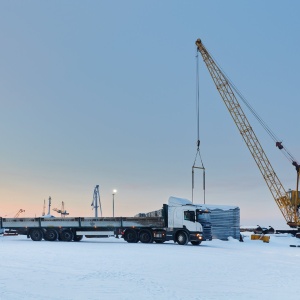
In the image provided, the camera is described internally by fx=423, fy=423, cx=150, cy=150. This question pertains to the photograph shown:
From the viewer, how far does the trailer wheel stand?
33281mm

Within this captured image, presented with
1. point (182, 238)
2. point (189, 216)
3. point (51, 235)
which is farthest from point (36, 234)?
point (189, 216)

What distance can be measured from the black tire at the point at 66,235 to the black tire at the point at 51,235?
56 centimetres

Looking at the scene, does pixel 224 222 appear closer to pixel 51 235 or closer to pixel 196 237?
pixel 196 237

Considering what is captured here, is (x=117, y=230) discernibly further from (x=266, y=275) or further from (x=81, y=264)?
(x=266, y=275)

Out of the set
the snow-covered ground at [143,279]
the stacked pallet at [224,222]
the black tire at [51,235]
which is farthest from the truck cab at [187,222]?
the snow-covered ground at [143,279]

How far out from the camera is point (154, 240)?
35000mm

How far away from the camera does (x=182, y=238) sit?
33469mm

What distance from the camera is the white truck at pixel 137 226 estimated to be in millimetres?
33469

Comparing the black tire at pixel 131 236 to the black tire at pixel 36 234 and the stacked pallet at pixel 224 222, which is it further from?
the stacked pallet at pixel 224 222


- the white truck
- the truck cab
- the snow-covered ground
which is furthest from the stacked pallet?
the snow-covered ground

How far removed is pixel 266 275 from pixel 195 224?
17.1 metres

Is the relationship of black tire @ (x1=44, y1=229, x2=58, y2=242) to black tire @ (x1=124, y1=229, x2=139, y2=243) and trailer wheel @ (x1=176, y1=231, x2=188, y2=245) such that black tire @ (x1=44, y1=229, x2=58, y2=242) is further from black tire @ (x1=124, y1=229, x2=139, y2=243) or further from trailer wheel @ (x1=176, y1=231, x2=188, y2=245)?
trailer wheel @ (x1=176, y1=231, x2=188, y2=245)

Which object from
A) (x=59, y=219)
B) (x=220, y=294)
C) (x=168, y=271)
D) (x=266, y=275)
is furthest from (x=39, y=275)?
(x=59, y=219)

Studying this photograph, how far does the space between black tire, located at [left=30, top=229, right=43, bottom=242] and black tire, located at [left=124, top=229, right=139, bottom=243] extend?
8381mm
